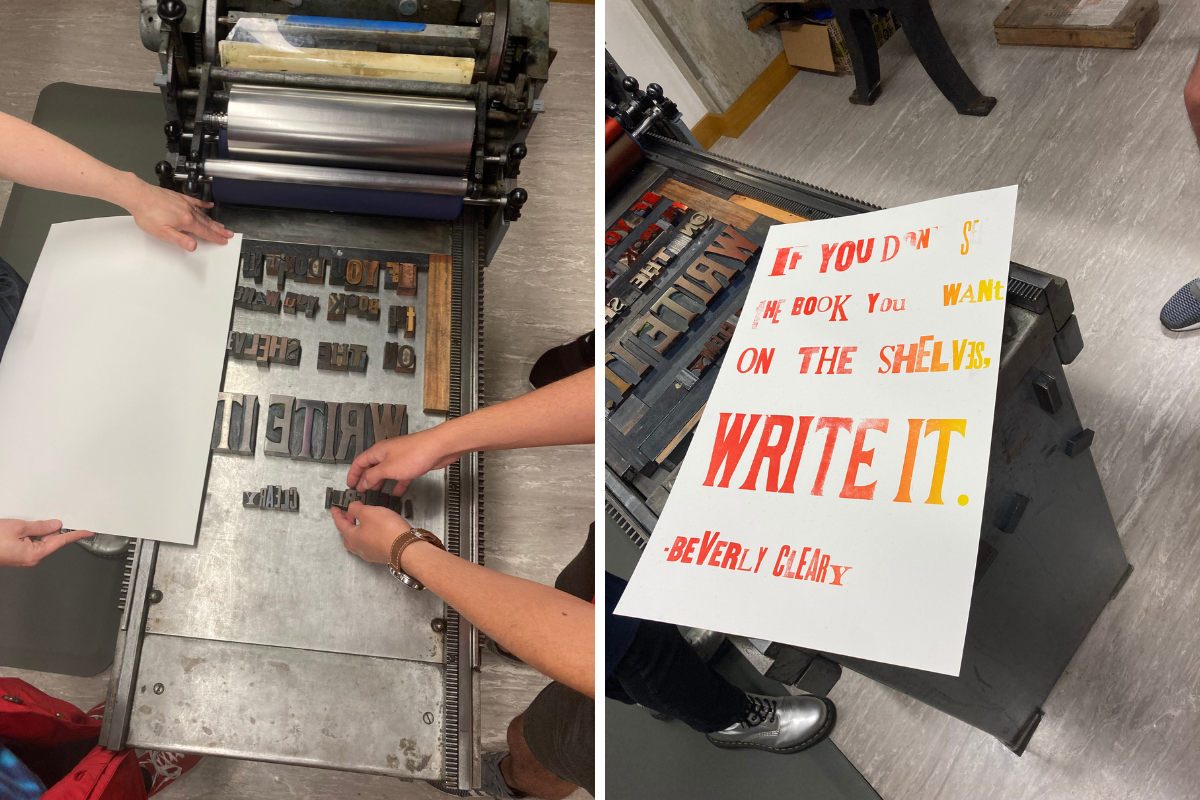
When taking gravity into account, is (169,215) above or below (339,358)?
above

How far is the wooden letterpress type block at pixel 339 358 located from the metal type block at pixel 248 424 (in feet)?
0.43

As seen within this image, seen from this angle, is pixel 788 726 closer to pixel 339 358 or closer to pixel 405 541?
pixel 405 541

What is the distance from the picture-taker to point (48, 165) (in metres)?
1.10

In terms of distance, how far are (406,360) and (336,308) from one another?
153 mm

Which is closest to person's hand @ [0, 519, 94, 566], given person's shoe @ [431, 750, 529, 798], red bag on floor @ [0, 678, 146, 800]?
red bag on floor @ [0, 678, 146, 800]

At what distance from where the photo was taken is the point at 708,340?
1.08m

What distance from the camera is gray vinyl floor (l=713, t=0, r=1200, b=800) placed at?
4.49ft

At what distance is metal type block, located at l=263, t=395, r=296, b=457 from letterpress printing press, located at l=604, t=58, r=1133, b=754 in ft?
1.70

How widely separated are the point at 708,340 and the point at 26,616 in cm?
154

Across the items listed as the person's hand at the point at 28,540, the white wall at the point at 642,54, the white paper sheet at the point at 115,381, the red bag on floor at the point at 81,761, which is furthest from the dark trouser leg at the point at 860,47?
the red bag on floor at the point at 81,761

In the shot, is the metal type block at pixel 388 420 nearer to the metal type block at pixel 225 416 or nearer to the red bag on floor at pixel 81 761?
the metal type block at pixel 225 416

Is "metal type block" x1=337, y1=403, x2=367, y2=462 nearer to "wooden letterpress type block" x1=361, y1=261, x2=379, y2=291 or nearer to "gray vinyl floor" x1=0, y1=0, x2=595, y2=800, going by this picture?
"wooden letterpress type block" x1=361, y1=261, x2=379, y2=291

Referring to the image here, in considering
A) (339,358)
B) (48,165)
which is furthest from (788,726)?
(48,165)

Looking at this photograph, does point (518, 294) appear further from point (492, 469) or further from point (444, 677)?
point (444, 677)
